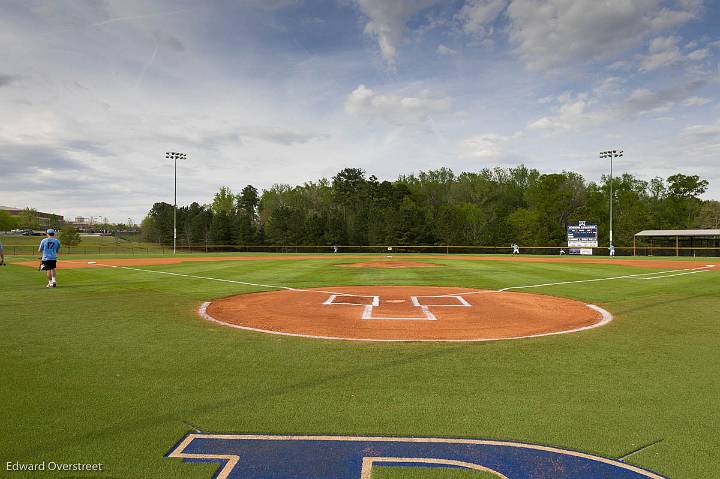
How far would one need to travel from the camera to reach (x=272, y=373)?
561cm

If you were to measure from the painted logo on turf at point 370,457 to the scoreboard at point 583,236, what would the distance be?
47739 millimetres

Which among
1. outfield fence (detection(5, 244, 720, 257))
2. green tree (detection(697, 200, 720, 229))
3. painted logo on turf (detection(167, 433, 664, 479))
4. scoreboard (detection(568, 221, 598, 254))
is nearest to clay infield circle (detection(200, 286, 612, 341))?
painted logo on turf (detection(167, 433, 664, 479))

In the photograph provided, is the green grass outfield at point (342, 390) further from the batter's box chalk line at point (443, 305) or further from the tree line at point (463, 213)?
the tree line at point (463, 213)

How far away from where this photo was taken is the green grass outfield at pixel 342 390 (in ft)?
12.1

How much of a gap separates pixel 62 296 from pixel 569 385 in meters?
13.6

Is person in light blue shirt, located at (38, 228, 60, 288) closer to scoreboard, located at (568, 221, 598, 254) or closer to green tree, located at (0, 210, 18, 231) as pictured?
scoreboard, located at (568, 221, 598, 254)

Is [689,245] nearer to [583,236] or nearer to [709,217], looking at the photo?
[583,236]

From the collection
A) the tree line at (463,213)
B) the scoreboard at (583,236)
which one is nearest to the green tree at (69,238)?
the tree line at (463,213)

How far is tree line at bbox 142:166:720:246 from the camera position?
6994cm

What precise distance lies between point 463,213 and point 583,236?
37355mm

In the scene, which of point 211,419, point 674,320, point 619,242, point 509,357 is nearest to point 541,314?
point 674,320

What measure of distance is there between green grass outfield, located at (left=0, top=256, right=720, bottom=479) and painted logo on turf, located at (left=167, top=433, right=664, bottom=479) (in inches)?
4.9

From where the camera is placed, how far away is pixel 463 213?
83.1m

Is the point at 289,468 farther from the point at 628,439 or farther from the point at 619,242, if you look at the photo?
the point at 619,242
